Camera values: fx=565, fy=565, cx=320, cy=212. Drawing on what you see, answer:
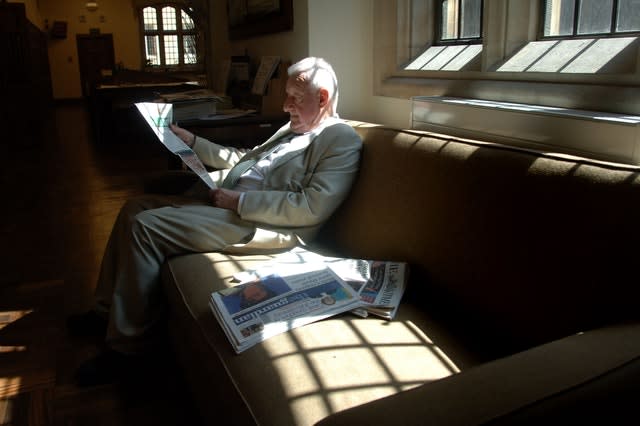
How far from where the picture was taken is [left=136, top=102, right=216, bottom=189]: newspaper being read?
2.21 meters

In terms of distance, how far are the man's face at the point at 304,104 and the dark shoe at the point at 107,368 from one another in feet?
3.46

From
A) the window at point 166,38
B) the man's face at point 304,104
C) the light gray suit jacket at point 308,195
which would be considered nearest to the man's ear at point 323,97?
the man's face at point 304,104

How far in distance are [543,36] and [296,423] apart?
1668 millimetres

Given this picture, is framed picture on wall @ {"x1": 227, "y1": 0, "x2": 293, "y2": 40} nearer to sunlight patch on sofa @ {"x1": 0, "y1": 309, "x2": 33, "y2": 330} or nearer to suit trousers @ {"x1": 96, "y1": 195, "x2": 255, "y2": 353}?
suit trousers @ {"x1": 96, "y1": 195, "x2": 255, "y2": 353}

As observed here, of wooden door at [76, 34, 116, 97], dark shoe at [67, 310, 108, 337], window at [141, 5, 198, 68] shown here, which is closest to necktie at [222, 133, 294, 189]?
dark shoe at [67, 310, 108, 337]

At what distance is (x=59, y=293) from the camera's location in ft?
9.20

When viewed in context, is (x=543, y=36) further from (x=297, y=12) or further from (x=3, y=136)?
(x=3, y=136)

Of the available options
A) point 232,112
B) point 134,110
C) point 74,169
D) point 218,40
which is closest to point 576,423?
point 232,112

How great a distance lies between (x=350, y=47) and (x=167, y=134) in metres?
1.01

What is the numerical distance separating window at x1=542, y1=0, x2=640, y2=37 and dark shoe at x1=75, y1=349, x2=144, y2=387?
1.88m

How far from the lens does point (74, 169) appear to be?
6102 millimetres

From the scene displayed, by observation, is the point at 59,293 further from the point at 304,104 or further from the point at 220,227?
the point at 304,104

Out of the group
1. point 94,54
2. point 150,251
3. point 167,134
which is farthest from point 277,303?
point 94,54

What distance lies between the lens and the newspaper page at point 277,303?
4.44 feet
